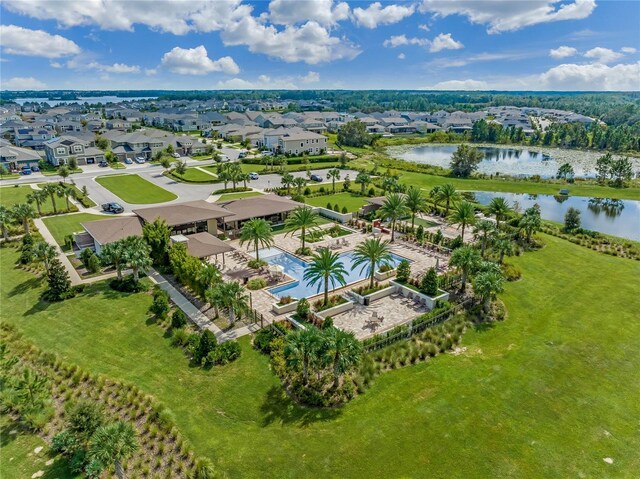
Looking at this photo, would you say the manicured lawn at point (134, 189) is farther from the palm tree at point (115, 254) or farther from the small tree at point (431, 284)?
the small tree at point (431, 284)

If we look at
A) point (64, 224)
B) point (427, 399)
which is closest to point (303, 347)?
point (427, 399)

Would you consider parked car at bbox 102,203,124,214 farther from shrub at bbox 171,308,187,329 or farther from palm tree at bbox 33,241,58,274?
shrub at bbox 171,308,187,329

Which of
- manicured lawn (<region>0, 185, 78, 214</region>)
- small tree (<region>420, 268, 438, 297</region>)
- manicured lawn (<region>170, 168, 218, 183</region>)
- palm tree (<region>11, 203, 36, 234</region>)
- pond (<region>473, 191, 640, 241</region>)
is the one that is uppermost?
palm tree (<region>11, 203, 36, 234</region>)

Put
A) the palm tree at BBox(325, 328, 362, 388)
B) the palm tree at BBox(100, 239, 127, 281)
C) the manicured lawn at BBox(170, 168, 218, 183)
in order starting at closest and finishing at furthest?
1. the palm tree at BBox(325, 328, 362, 388)
2. the palm tree at BBox(100, 239, 127, 281)
3. the manicured lawn at BBox(170, 168, 218, 183)

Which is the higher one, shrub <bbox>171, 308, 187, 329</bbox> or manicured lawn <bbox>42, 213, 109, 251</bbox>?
manicured lawn <bbox>42, 213, 109, 251</bbox>

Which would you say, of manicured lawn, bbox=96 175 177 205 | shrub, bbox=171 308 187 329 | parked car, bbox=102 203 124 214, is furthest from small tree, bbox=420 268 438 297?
manicured lawn, bbox=96 175 177 205

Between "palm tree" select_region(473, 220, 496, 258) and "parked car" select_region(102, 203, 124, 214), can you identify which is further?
"parked car" select_region(102, 203, 124, 214)

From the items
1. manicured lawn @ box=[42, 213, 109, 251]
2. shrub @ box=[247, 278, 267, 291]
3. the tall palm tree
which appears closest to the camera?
the tall palm tree
